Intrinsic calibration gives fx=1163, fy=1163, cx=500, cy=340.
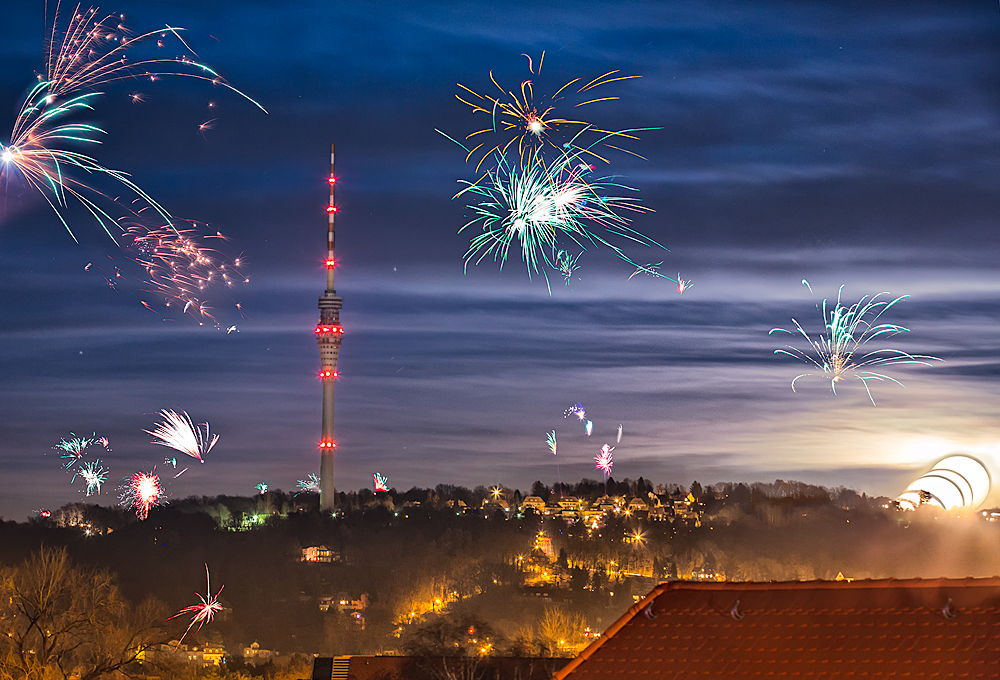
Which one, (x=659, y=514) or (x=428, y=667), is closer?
(x=428, y=667)

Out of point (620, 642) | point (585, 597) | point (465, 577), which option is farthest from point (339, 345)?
point (620, 642)

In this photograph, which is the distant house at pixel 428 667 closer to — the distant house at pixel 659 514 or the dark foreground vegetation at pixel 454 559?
the dark foreground vegetation at pixel 454 559

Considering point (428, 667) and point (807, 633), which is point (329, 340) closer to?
point (428, 667)

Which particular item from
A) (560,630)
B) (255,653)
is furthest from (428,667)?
(255,653)

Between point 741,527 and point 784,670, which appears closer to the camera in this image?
point 784,670

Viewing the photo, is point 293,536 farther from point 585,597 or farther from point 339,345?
point 585,597

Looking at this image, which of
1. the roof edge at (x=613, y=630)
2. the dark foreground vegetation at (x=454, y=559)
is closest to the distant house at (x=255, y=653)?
the dark foreground vegetation at (x=454, y=559)
